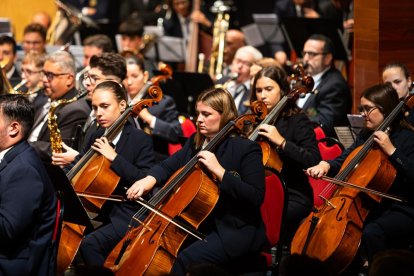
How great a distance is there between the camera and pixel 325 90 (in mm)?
6598

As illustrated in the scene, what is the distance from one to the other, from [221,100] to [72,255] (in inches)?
45.4

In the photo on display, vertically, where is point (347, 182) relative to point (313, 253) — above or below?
above

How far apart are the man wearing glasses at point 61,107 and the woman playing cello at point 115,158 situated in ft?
1.99

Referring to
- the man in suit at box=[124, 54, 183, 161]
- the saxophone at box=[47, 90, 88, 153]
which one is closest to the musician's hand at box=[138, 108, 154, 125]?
the man in suit at box=[124, 54, 183, 161]

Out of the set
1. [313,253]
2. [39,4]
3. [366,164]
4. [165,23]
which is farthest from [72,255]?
[39,4]

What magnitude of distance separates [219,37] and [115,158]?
14.5 ft

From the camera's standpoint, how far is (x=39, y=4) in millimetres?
11938

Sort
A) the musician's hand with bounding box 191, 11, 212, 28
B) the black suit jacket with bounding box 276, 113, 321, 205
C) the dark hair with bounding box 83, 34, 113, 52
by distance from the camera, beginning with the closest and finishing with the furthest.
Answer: the black suit jacket with bounding box 276, 113, 321, 205 < the dark hair with bounding box 83, 34, 113, 52 < the musician's hand with bounding box 191, 11, 212, 28

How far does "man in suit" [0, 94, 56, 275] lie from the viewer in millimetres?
3859

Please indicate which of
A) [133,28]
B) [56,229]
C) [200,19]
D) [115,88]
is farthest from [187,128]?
[200,19]

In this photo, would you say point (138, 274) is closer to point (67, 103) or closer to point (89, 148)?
point (89, 148)

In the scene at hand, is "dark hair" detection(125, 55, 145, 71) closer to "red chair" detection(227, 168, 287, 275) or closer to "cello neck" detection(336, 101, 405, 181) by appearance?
"red chair" detection(227, 168, 287, 275)

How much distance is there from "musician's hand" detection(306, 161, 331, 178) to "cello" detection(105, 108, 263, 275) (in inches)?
26.9

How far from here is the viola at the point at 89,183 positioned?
4.65 m
